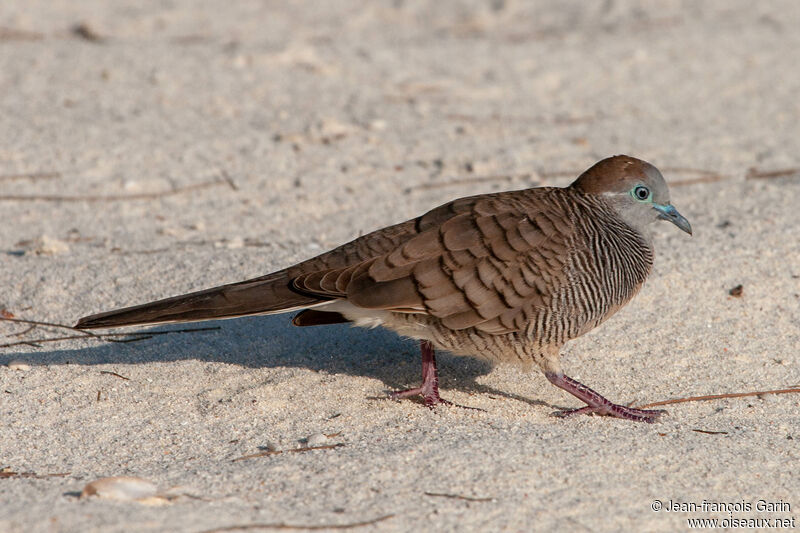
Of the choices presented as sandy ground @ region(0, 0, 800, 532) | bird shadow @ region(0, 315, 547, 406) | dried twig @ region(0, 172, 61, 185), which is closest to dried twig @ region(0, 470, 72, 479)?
sandy ground @ region(0, 0, 800, 532)

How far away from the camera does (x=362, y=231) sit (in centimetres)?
654

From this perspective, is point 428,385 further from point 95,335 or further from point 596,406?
point 95,335

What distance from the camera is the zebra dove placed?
4340 millimetres

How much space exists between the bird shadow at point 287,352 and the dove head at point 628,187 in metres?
1.04

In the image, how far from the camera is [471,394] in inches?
190

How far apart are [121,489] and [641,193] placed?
9.30 ft

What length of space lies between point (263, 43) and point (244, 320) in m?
5.75

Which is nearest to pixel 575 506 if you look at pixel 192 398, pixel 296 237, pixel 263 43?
pixel 192 398

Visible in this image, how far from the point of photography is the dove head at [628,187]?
483 cm

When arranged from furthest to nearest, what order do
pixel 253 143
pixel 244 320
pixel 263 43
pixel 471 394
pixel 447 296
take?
pixel 263 43, pixel 253 143, pixel 244 320, pixel 471 394, pixel 447 296

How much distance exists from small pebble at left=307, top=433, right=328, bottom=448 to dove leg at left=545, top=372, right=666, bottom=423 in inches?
46.1

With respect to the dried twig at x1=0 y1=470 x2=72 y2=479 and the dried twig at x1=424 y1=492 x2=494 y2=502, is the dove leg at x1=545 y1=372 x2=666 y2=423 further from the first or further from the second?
the dried twig at x1=0 y1=470 x2=72 y2=479

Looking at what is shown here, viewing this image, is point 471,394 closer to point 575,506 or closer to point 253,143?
point 575,506

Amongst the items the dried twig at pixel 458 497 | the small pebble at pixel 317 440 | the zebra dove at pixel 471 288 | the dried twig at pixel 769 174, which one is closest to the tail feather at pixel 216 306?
the zebra dove at pixel 471 288
